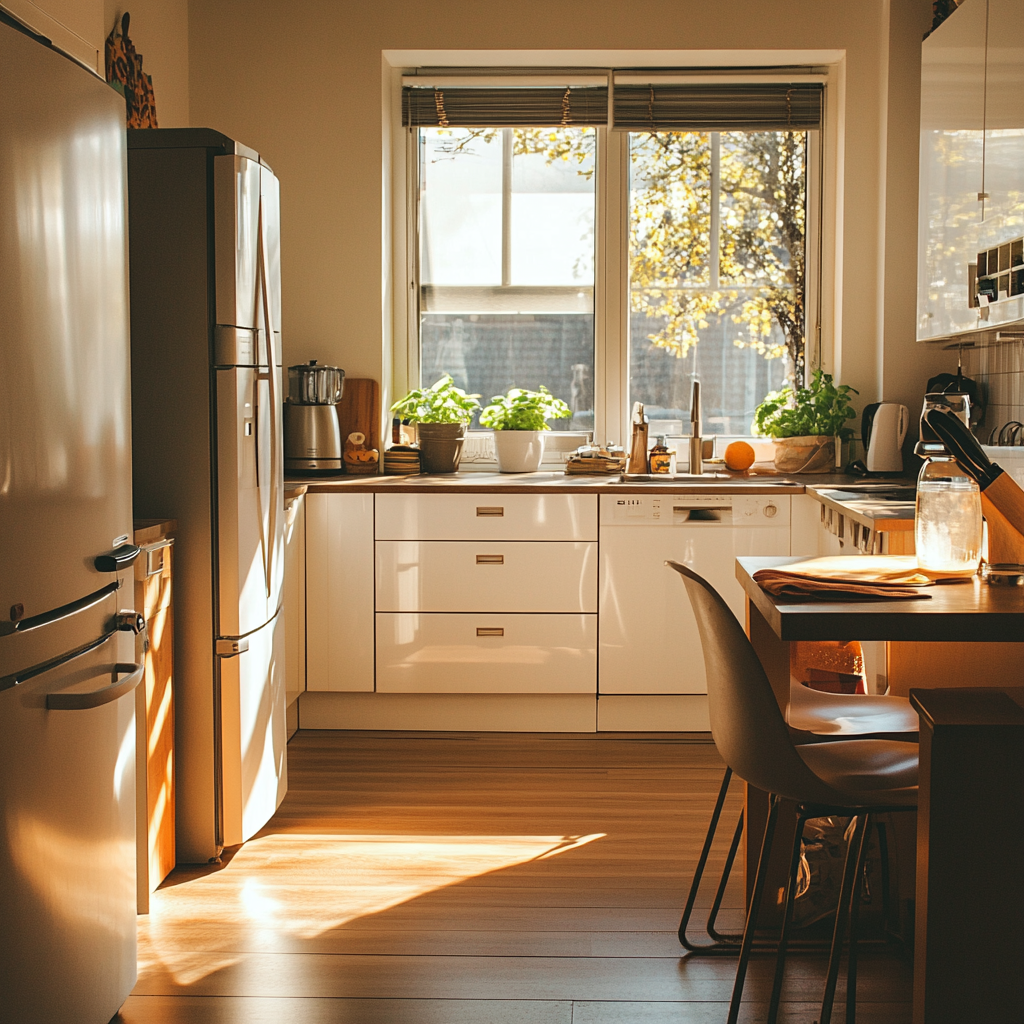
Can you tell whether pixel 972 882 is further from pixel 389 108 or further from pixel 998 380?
pixel 389 108

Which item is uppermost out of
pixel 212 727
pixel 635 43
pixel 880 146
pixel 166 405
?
pixel 635 43

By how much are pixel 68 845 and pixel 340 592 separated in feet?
6.68

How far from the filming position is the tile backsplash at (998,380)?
3416mm

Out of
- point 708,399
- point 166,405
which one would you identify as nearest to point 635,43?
point 708,399

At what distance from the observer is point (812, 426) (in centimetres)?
397

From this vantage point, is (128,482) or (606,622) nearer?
(128,482)

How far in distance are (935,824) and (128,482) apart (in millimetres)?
1443

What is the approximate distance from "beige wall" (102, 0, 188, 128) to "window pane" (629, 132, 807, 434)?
1744mm

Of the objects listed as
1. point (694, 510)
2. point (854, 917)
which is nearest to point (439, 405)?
point (694, 510)

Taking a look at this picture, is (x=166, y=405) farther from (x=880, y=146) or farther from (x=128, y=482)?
(x=880, y=146)

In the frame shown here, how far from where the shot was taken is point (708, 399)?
4.30 metres

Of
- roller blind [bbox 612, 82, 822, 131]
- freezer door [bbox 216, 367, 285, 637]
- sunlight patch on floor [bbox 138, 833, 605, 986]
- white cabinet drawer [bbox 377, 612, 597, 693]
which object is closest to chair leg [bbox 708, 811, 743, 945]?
sunlight patch on floor [bbox 138, 833, 605, 986]

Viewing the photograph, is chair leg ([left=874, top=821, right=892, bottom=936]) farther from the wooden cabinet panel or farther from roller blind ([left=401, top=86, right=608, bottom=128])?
roller blind ([left=401, top=86, right=608, bottom=128])

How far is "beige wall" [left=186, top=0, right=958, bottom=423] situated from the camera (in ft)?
13.0
